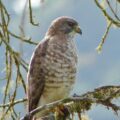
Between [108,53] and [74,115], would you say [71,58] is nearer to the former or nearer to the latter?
[74,115]

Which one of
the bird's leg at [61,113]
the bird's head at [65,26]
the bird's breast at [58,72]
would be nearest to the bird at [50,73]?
the bird's breast at [58,72]

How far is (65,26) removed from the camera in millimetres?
5957

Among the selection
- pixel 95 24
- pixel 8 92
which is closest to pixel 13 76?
pixel 8 92

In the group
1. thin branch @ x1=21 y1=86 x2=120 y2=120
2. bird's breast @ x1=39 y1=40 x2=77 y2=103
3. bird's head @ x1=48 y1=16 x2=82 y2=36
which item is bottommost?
thin branch @ x1=21 y1=86 x2=120 y2=120

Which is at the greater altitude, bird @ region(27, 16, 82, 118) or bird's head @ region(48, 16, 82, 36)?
bird's head @ region(48, 16, 82, 36)

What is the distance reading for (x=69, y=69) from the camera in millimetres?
5281

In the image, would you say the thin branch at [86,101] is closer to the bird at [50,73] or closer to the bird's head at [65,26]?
the bird at [50,73]

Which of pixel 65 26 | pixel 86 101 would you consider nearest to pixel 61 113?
pixel 86 101

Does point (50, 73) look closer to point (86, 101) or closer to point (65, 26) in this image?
point (65, 26)

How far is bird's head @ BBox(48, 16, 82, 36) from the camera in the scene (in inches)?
233

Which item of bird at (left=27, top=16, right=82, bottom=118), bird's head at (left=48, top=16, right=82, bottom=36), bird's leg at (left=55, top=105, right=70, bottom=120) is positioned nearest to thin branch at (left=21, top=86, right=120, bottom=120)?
bird's leg at (left=55, top=105, right=70, bottom=120)

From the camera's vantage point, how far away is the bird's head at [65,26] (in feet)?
19.4

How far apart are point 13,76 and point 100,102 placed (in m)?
0.83

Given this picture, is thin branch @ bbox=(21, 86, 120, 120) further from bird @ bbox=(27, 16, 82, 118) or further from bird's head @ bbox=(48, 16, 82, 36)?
bird's head @ bbox=(48, 16, 82, 36)
